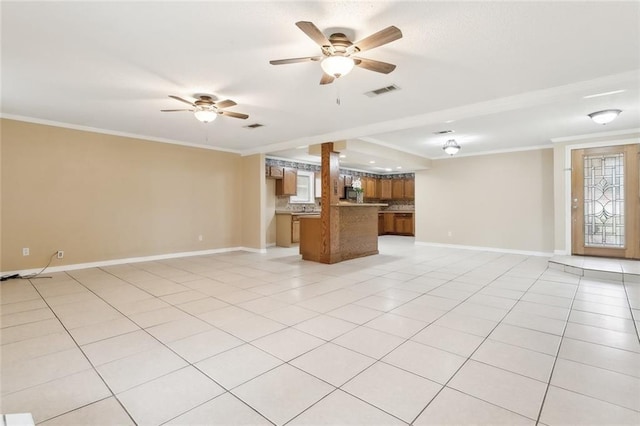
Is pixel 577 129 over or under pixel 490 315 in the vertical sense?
over

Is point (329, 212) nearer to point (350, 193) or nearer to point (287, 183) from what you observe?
point (287, 183)

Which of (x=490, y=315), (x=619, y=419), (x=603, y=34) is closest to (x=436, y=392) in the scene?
(x=619, y=419)

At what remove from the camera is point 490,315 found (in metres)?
3.00

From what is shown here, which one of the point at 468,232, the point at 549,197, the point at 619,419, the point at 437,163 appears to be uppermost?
the point at 437,163

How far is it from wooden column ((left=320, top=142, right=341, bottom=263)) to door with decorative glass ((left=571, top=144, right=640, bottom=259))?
4626 mm

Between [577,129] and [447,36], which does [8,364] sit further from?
[577,129]

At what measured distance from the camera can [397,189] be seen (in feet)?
35.9

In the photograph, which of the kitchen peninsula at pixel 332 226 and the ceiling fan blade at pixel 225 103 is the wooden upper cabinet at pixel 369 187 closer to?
the kitchen peninsula at pixel 332 226

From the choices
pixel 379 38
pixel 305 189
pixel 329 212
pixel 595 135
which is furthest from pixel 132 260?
pixel 595 135

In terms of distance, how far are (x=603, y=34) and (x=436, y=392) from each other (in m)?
3.06

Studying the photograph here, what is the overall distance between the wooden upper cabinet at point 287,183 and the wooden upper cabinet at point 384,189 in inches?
157

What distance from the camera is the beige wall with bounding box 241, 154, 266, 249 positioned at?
716 centimetres

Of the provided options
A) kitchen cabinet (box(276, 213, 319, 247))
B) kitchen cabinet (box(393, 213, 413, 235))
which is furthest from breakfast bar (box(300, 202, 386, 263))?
kitchen cabinet (box(393, 213, 413, 235))

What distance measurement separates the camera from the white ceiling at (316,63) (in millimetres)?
2189
